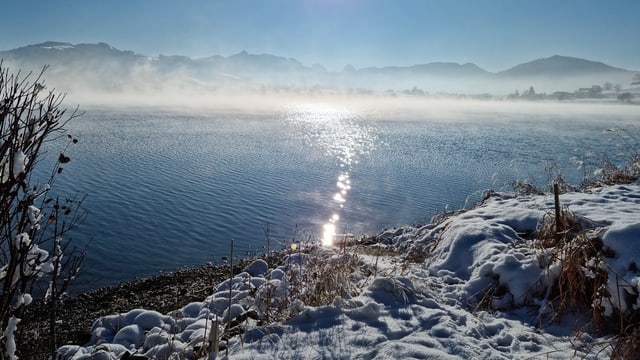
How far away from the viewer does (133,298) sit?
1191 centimetres

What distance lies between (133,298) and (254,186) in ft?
44.9

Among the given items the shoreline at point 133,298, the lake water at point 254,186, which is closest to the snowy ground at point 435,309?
the shoreline at point 133,298

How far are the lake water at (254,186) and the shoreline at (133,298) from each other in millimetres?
1187

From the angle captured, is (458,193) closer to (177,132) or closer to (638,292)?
(638,292)

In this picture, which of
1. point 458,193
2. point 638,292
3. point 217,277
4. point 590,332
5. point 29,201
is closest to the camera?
point 29,201

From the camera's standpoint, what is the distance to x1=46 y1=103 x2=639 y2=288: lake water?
16672 mm

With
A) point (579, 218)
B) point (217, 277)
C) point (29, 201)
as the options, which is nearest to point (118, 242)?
point (217, 277)

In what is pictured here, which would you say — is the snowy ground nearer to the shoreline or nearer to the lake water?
the shoreline

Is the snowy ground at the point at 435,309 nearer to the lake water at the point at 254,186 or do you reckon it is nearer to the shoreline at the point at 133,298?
the shoreline at the point at 133,298

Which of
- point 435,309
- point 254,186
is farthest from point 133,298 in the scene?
point 254,186

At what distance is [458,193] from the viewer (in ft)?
78.8

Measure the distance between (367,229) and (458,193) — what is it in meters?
7.89

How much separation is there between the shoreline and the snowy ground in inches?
114

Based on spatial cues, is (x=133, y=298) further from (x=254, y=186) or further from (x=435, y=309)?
(x=254, y=186)
